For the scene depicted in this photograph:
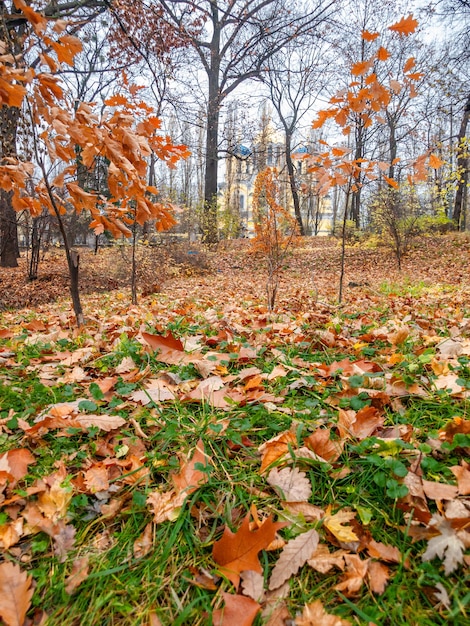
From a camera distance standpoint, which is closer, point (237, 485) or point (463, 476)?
point (463, 476)

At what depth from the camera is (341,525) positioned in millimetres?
946

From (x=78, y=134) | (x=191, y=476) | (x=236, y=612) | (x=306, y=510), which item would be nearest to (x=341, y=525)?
(x=306, y=510)

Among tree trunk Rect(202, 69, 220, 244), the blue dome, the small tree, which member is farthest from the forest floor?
the blue dome

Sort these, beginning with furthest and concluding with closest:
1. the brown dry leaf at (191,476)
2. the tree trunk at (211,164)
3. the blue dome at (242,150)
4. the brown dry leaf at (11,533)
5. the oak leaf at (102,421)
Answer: the blue dome at (242,150) → the tree trunk at (211,164) → the oak leaf at (102,421) → the brown dry leaf at (191,476) → the brown dry leaf at (11,533)

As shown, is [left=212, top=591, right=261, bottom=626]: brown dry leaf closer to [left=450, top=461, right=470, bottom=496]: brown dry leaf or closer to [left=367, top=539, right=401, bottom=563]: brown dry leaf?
[left=367, top=539, right=401, bottom=563]: brown dry leaf

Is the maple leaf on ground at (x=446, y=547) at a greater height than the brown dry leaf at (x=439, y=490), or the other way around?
the brown dry leaf at (x=439, y=490)

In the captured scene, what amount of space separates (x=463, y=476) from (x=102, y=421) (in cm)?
127

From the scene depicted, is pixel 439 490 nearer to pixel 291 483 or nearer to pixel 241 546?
pixel 291 483

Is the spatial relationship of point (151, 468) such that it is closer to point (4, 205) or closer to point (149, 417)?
point (149, 417)

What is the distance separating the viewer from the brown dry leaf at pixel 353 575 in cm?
80

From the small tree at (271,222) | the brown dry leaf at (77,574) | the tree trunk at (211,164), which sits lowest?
the brown dry leaf at (77,574)

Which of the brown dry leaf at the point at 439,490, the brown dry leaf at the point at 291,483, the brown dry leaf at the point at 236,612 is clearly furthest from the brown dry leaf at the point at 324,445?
the brown dry leaf at the point at 236,612

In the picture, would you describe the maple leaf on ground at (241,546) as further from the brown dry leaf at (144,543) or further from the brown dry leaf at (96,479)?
the brown dry leaf at (96,479)

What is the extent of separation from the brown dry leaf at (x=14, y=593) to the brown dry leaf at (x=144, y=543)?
25cm
